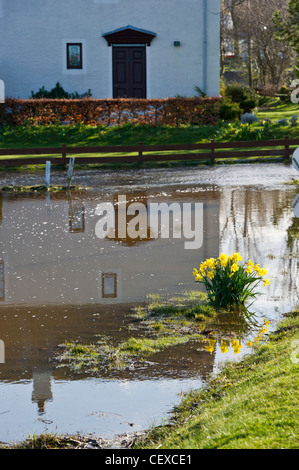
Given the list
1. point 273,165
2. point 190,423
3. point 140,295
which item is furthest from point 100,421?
point 273,165

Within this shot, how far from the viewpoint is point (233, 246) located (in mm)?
13211

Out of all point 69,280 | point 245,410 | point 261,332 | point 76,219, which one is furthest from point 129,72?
point 245,410

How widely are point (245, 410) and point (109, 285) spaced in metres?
5.49

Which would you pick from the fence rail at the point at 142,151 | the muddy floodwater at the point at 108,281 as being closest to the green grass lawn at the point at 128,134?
the fence rail at the point at 142,151

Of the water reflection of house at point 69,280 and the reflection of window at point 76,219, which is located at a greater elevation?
the reflection of window at point 76,219

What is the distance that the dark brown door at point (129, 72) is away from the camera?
1315 inches

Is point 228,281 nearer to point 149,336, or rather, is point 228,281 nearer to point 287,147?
point 149,336

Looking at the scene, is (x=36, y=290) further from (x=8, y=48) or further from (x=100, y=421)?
(x=8, y=48)

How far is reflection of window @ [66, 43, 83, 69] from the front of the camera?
33188mm

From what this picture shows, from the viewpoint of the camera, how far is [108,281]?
37.2ft

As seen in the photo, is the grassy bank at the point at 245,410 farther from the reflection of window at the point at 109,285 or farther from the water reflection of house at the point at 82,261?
the water reflection of house at the point at 82,261

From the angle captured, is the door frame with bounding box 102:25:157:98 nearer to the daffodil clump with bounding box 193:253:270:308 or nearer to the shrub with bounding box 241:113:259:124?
the shrub with bounding box 241:113:259:124

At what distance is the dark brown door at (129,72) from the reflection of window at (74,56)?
1.61 m

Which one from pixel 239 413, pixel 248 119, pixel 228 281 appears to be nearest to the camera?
pixel 239 413
